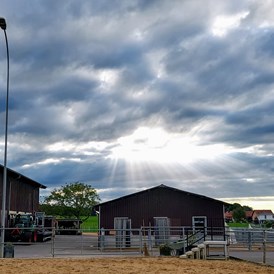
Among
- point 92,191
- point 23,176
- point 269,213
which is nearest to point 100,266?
point 23,176

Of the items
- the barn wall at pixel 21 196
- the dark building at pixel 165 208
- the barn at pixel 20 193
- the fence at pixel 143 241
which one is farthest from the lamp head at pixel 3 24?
the barn wall at pixel 21 196

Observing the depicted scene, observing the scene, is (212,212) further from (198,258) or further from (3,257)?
(3,257)

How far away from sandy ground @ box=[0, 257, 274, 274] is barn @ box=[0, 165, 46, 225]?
1175 inches

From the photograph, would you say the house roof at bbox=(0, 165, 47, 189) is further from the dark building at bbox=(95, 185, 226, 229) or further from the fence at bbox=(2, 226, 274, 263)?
the dark building at bbox=(95, 185, 226, 229)

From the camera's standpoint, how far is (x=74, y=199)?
305ft

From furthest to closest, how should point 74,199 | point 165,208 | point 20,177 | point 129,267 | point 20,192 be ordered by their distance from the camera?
point 74,199
point 20,192
point 20,177
point 165,208
point 129,267

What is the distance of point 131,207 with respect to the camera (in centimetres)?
4012

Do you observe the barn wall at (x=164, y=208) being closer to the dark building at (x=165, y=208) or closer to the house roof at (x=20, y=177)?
the dark building at (x=165, y=208)

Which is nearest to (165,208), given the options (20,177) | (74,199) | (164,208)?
(164,208)

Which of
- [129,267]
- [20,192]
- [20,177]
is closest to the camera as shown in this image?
[129,267]

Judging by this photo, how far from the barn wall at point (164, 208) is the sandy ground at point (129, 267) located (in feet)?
62.3

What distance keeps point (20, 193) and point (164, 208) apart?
75.1 feet

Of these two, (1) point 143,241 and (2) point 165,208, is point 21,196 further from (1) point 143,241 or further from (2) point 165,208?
(1) point 143,241

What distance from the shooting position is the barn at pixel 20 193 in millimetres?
51438
